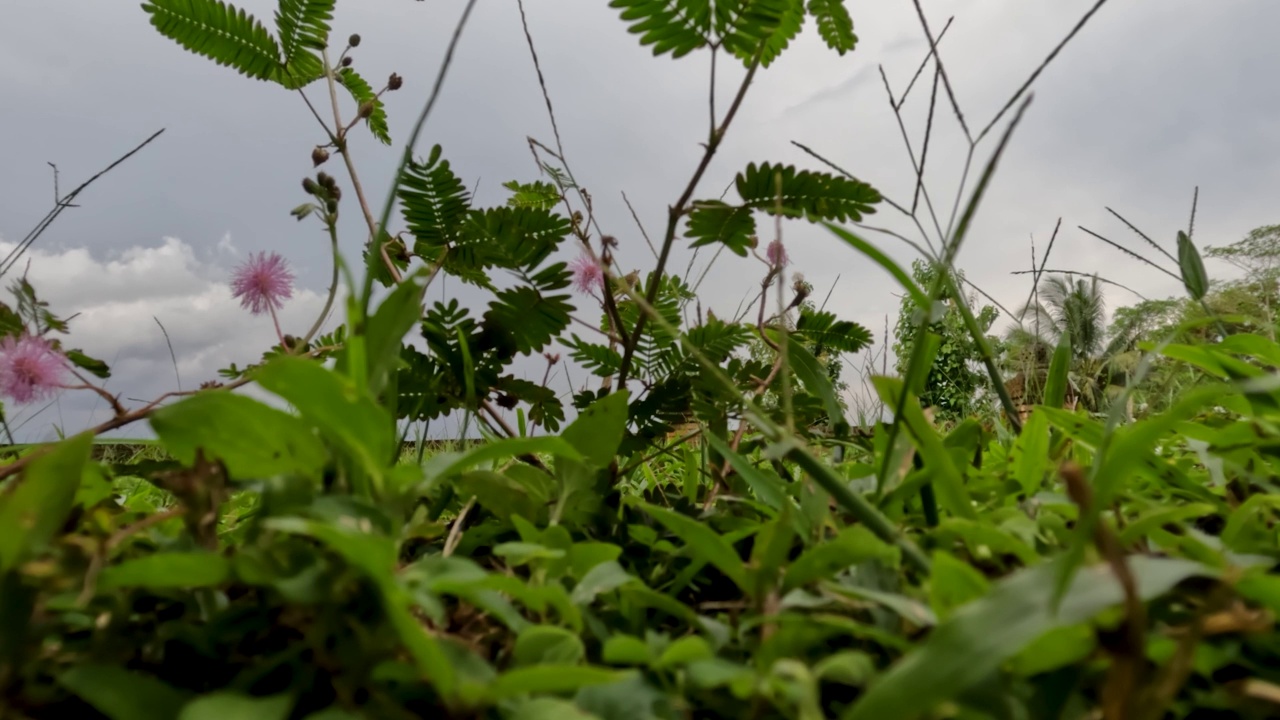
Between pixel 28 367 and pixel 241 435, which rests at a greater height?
pixel 28 367

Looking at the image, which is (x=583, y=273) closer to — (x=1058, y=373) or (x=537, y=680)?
(x=1058, y=373)

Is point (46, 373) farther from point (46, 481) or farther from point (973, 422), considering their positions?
point (973, 422)

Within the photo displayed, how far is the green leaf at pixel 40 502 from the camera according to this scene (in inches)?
10.3

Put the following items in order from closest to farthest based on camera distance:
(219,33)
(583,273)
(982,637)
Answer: (982,637) < (219,33) < (583,273)

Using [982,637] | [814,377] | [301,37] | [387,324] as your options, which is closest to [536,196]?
[301,37]

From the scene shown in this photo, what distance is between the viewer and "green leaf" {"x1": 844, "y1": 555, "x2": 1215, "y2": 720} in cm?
22

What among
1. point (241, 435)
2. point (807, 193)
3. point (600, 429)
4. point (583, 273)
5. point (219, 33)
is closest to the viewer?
point (241, 435)

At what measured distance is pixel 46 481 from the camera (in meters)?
0.28

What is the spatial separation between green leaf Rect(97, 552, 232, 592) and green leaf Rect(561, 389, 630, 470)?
247mm

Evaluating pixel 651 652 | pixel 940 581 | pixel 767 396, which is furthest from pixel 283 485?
pixel 767 396

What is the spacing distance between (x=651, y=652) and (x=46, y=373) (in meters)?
0.56

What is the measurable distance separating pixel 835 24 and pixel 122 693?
2.18 ft

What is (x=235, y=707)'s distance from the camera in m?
0.25

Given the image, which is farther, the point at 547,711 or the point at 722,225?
the point at 722,225
